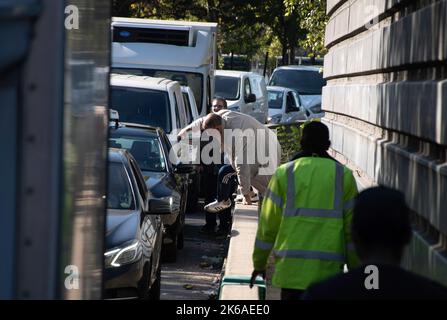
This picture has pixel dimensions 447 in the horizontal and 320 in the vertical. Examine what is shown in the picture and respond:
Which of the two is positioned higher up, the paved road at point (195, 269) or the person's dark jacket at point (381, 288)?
the person's dark jacket at point (381, 288)

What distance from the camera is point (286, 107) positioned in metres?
34.7

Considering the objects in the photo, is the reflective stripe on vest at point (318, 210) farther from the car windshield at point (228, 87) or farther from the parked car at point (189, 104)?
the car windshield at point (228, 87)

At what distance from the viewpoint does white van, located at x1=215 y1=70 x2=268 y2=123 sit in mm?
28875

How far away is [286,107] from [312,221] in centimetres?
2828

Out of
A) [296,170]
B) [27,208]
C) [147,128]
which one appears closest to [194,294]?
[147,128]

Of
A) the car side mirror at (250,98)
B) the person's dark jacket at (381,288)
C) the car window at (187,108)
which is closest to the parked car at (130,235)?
the person's dark jacket at (381,288)

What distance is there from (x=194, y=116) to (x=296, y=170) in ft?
45.5

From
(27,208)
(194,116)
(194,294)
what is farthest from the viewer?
(194,116)

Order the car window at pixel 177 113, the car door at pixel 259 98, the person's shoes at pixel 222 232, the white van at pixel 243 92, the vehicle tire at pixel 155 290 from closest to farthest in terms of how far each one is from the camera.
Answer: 1. the vehicle tire at pixel 155 290
2. the person's shoes at pixel 222 232
3. the car window at pixel 177 113
4. the white van at pixel 243 92
5. the car door at pixel 259 98

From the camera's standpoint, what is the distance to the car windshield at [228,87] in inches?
1161

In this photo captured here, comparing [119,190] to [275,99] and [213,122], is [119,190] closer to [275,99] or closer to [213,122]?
[213,122]

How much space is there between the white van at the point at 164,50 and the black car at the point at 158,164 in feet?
20.7
